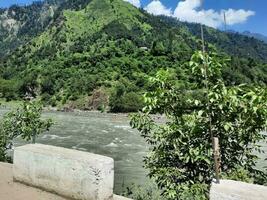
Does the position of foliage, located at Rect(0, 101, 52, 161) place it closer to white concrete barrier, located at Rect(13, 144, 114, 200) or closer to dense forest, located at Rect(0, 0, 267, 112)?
white concrete barrier, located at Rect(13, 144, 114, 200)

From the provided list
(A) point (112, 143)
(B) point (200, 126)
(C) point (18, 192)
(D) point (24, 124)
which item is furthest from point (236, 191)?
(A) point (112, 143)

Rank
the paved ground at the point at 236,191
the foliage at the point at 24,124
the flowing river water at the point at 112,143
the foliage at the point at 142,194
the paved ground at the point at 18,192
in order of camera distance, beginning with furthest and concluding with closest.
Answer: the flowing river water at the point at 112,143 → the foliage at the point at 24,124 → the foliage at the point at 142,194 → the paved ground at the point at 18,192 → the paved ground at the point at 236,191

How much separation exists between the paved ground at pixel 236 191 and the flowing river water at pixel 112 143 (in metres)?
19.4

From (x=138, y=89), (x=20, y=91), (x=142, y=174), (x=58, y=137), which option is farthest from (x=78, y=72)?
(x=142, y=174)

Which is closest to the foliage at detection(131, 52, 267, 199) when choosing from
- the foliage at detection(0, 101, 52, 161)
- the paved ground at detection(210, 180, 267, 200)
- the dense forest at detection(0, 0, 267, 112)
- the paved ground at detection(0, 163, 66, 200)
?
the paved ground at detection(210, 180, 267, 200)

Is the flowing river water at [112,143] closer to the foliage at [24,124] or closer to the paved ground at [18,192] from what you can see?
the foliage at [24,124]

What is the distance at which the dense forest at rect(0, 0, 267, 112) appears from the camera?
92938 millimetres

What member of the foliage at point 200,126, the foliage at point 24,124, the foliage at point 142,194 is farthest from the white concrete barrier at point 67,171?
the foliage at point 24,124

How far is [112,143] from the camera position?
4412 cm

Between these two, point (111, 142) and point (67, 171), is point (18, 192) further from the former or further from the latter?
point (111, 142)

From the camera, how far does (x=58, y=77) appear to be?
4309 inches

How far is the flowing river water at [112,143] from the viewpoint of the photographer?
30594mm

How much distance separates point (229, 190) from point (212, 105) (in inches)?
77.5

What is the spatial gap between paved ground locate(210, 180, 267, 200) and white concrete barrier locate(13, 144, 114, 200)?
225 cm
